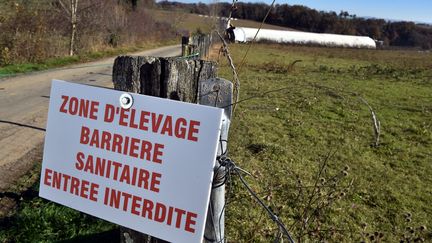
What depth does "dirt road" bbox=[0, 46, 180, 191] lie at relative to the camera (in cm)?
524

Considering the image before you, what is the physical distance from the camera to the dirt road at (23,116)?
524cm

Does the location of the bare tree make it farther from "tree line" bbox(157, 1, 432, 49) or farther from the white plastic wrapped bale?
"tree line" bbox(157, 1, 432, 49)

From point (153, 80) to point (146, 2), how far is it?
60.0 meters

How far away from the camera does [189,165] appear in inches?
63.2

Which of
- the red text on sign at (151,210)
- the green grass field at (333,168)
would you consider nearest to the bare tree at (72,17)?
the green grass field at (333,168)

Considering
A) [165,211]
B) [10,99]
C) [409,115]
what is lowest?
[10,99]

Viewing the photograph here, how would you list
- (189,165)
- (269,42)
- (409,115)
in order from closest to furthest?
(189,165) → (409,115) → (269,42)

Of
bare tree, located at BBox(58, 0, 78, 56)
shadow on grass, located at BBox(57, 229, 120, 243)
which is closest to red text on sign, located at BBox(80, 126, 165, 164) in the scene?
shadow on grass, located at BBox(57, 229, 120, 243)

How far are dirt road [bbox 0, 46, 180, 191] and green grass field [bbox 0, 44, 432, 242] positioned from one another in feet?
4.93

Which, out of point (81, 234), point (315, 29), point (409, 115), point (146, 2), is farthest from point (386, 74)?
point (315, 29)

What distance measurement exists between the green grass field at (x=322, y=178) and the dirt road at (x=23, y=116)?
1.50 m

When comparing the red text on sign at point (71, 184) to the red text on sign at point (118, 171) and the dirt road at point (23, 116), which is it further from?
the dirt road at point (23, 116)

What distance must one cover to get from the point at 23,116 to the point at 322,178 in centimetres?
592

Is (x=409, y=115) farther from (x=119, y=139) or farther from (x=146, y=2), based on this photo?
(x=146, y=2)
